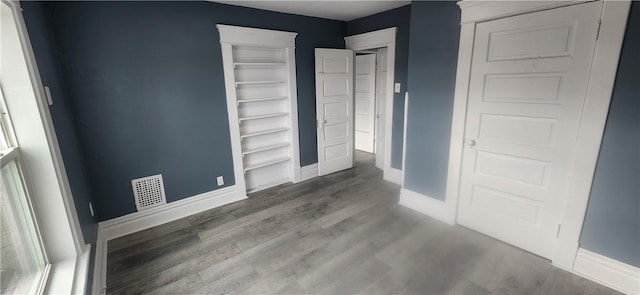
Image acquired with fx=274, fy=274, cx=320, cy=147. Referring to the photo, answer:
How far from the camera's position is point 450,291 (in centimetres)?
199

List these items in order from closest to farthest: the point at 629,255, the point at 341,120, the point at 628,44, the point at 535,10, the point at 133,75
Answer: the point at 628,44 < the point at 629,255 < the point at 535,10 < the point at 133,75 < the point at 341,120

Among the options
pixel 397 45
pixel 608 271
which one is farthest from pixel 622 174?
pixel 397 45

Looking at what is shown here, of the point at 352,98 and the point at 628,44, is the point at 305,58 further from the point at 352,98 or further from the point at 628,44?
the point at 628,44

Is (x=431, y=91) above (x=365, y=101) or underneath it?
above

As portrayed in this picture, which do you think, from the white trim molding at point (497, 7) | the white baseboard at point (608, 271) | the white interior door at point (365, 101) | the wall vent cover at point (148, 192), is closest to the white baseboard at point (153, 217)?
the wall vent cover at point (148, 192)

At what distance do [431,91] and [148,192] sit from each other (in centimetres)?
321

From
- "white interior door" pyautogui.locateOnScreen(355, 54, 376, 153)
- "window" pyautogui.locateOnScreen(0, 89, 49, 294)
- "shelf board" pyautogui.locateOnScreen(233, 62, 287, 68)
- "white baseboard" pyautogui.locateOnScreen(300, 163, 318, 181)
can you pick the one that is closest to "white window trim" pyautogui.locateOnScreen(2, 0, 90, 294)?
"window" pyautogui.locateOnScreen(0, 89, 49, 294)

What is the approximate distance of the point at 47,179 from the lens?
1.62 m

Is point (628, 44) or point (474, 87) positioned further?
point (474, 87)

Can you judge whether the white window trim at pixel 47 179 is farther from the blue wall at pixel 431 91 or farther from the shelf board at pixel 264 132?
the blue wall at pixel 431 91

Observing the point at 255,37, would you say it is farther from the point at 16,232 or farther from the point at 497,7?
the point at 16,232

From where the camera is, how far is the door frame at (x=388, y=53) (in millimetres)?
3790

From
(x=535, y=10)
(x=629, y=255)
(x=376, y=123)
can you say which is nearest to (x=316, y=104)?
(x=376, y=123)

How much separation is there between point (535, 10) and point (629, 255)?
1.91m
